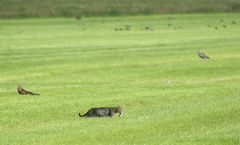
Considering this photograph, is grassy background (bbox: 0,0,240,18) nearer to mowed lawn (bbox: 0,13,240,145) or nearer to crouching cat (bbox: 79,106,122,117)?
mowed lawn (bbox: 0,13,240,145)

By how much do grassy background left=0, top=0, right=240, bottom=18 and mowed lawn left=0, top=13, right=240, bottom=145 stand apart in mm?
59118

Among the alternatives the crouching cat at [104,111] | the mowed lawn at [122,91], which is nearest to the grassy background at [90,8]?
the mowed lawn at [122,91]

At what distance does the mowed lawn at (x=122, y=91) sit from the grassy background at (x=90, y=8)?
5912cm

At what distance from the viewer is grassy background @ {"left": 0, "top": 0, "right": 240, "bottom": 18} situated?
121 metres

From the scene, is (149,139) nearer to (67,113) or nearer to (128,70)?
(67,113)

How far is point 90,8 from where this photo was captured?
129500 millimetres

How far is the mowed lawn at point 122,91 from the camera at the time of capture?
Result: 21016mm

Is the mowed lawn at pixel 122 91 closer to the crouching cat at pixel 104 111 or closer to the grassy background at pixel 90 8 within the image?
the crouching cat at pixel 104 111

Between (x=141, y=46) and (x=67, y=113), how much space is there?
32.7 meters

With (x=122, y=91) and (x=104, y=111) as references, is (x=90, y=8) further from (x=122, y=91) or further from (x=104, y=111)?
(x=104, y=111)

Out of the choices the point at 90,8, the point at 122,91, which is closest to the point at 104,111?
the point at 122,91

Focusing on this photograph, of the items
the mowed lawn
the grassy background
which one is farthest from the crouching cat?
the grassy background

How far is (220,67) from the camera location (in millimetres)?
41281

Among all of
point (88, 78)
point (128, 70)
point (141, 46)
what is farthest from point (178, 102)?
point (141, 46)
